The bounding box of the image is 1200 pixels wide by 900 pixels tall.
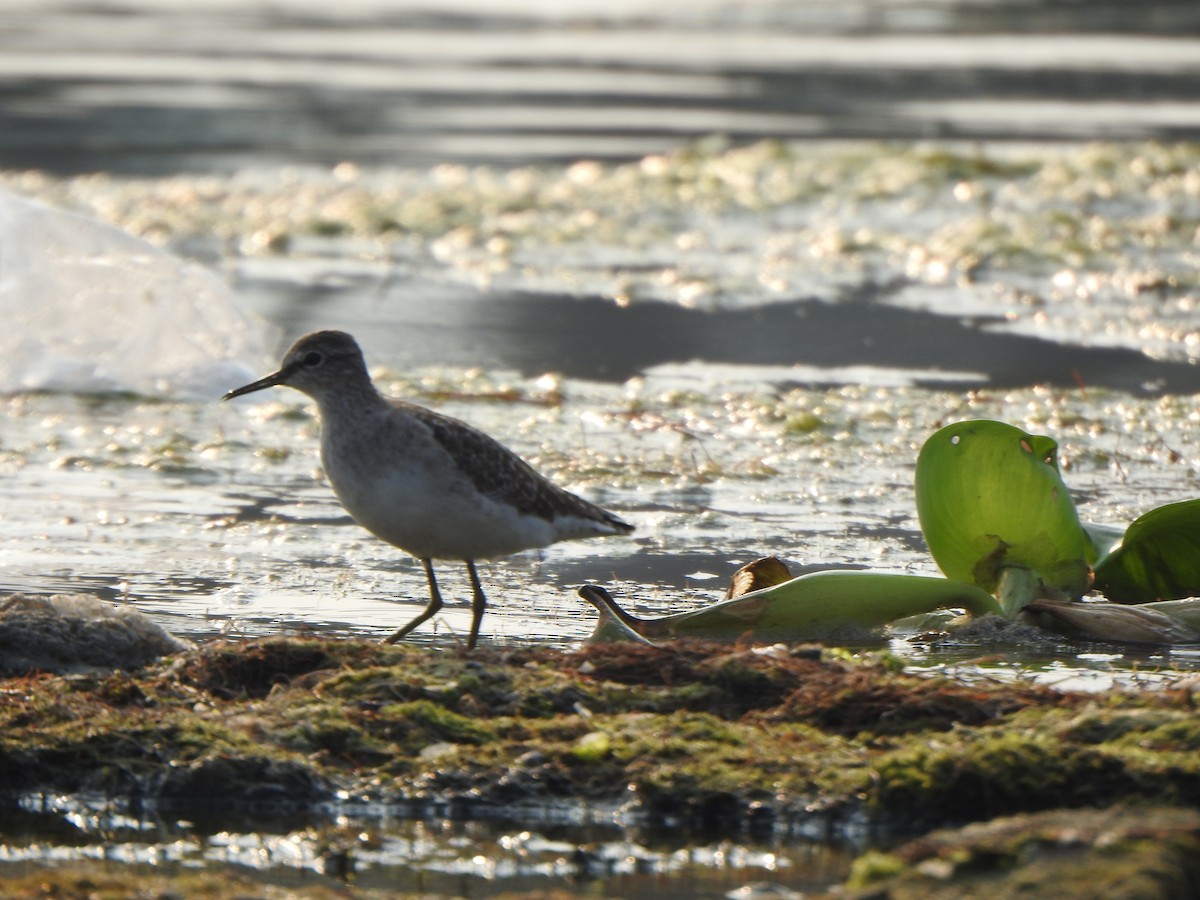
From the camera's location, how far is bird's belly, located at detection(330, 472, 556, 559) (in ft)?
17.7

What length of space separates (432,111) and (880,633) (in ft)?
52.2

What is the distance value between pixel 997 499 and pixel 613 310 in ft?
19.8

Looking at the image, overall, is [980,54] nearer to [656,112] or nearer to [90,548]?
[656,112]

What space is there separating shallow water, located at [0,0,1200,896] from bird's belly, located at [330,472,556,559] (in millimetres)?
321

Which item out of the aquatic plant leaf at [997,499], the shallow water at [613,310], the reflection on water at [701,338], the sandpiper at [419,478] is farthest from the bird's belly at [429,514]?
the reflection on water at [701,338]

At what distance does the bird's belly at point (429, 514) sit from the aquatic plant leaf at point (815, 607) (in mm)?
347

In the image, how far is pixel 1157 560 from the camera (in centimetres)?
581

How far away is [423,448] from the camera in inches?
216

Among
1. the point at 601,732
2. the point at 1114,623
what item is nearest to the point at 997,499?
the point at 1114,623

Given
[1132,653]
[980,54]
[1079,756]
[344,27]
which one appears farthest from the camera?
[344,27]

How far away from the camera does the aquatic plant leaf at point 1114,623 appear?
5.45m

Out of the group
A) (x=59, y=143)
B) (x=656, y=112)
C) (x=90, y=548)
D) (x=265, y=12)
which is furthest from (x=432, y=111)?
(x=90, y=548)

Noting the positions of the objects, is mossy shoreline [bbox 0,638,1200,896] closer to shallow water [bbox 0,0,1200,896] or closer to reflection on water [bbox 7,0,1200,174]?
shallow water [bbox 0,0,1200,896]

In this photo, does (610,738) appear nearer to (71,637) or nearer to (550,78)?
(71,637)
